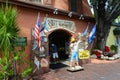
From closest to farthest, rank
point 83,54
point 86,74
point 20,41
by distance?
point 20,41
point 86,74
point 83,54

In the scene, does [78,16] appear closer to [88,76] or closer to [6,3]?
[88,76]

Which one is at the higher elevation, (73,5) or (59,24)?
(73,5)

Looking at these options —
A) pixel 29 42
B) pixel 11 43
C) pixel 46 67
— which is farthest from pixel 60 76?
pixel 11 43

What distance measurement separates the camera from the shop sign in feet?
39.2

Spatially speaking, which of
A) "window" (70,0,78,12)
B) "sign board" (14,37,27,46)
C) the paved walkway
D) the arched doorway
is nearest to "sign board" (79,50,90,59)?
the paved walkway

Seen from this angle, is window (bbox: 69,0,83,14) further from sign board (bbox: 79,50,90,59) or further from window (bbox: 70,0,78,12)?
sign board (bbox: 79,50,90,59)

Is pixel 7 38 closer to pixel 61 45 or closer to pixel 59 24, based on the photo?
pixel 59 24

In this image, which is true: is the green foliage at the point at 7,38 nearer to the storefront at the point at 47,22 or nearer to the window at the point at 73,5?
the storefront at the point at 47,22

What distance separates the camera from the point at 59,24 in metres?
12.6

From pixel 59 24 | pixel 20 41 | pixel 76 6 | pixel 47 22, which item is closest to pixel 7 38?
pixel 20 41

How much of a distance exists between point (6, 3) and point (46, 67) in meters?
4.60

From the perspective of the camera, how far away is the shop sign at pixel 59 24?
39.2ft

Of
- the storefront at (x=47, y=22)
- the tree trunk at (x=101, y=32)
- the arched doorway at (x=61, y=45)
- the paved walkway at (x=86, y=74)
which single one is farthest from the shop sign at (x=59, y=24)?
the tree trunk at (x=101, y=32)

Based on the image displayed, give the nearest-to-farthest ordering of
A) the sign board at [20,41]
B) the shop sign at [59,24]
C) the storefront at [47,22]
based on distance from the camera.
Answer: the sign board at [20,41]
the storefront at [47,22]
the shop sign at [59,24]
